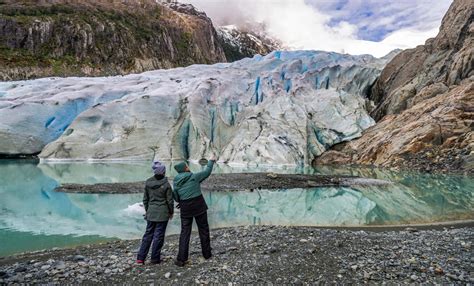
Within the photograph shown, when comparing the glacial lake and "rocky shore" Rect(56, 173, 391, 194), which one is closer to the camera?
the glacial lake

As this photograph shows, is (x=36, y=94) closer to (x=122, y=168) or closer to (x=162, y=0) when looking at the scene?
(x=122, y=168)

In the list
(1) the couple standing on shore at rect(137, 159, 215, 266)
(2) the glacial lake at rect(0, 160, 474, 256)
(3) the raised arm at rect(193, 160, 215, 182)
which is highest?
(3) the raised arm at rect(193, 160, 215, 182)

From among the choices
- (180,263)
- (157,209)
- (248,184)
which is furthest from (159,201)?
(248,184)

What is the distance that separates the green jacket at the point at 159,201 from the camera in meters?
5.46

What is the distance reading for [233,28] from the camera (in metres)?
150

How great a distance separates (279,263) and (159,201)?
1.85m

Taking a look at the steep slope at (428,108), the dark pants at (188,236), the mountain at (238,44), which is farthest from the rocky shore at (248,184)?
the mountain at (238,44)

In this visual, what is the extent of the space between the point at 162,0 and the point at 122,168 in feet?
339

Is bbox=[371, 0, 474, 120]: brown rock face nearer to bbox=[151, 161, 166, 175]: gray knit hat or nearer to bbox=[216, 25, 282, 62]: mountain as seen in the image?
bbox=[151, 161, 166, 175]: gray knit hat

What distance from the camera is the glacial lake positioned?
891cm

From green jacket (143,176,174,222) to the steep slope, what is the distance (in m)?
17.9

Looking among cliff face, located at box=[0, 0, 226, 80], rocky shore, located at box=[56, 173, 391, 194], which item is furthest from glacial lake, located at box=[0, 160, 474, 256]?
cliff face, located at box=[0, 0, 226, 80]

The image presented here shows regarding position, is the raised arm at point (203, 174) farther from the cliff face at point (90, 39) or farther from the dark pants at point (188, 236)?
the cliff face at point (90, 39)

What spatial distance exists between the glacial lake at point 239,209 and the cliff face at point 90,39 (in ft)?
181
